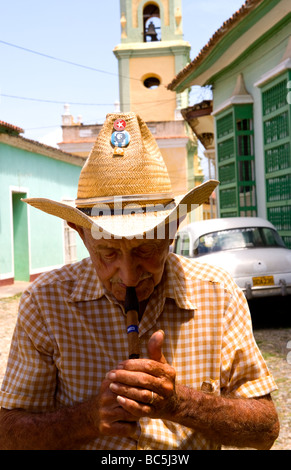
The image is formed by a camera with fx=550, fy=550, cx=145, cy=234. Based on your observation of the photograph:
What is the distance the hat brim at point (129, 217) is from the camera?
173 cm

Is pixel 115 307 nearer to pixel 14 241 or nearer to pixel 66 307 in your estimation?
pixel 66 307

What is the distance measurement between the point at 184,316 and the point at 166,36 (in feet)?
84.4

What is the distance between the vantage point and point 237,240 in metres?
7.59

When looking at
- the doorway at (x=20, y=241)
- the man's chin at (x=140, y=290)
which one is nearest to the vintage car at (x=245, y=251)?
the man's chin at (x=140, y=290)

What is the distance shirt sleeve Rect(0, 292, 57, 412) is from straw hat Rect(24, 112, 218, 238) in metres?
0.36

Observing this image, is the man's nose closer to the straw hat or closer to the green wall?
the straw hat

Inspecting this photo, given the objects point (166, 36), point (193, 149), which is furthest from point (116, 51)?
point (193, 149)

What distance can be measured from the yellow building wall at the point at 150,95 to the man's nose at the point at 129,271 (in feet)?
80.8

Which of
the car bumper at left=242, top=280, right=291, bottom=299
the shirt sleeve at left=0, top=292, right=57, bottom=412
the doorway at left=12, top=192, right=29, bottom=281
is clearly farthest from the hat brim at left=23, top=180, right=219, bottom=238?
the doorway at left=12, top=192, right=29, bottom=281

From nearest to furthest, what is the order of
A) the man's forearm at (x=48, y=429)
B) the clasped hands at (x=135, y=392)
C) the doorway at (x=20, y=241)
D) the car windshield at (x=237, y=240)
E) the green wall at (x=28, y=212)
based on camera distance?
the clasped hands at (x=135, y=392)
the man's forearm at (x=48, y=429)
the car windshield at (x=237, y=240)
the green wall at (x=28, y=212)
the doorway at (x=20, y=241)

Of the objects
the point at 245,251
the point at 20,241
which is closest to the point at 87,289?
the point at 245,251

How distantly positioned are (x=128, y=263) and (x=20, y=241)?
46.6 feet

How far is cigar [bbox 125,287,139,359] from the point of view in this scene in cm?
153

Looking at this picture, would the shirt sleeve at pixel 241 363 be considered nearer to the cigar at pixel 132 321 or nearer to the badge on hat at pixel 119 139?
the cigar at pixel 132 321
